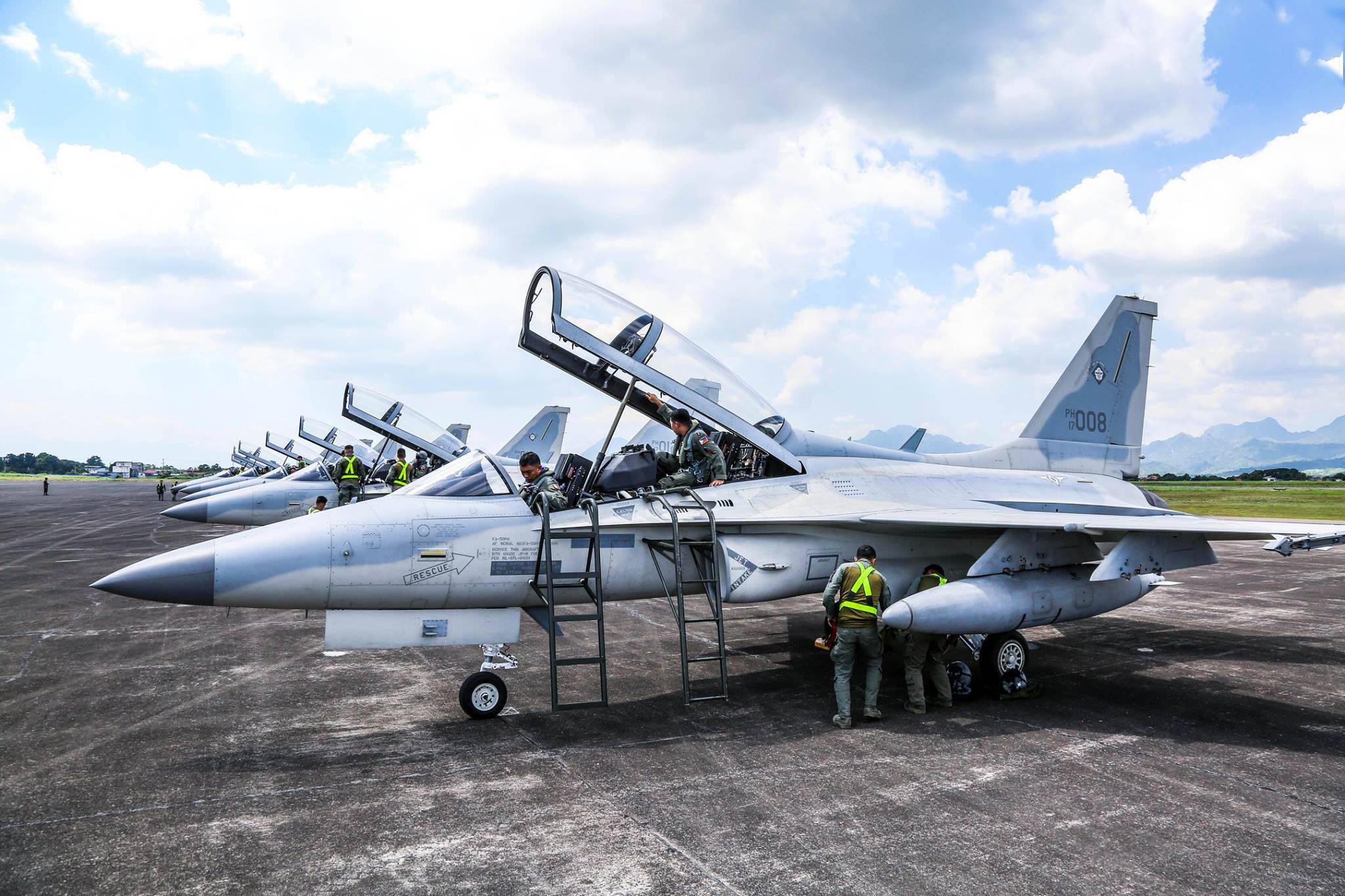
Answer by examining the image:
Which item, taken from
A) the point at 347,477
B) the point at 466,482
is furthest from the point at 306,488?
the point at 466,482

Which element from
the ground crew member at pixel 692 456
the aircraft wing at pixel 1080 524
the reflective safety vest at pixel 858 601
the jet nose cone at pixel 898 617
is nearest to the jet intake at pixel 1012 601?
the jet nose cone at pixel 898 617

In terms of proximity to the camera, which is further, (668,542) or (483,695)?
(668,542)

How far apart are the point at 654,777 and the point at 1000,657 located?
4.07 meters

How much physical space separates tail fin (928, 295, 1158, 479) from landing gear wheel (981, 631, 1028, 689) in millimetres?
3221

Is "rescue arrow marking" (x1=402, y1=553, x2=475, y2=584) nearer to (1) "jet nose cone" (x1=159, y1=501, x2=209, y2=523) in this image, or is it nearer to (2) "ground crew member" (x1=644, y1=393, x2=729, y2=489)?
(2) "ground crew member" (x1=644, y1=393, x2=729, y2=489)

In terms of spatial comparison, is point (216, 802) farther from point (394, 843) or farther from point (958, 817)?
point (958, 817)

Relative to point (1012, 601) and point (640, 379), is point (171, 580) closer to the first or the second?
point (640, 379)

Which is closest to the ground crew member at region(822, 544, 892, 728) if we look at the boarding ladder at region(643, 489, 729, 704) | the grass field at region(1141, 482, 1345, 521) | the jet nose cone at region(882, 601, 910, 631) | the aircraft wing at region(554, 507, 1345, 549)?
the jet nose cone at region(882, 601, 910, 631)

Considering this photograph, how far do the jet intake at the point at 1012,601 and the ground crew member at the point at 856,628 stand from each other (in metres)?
0.18

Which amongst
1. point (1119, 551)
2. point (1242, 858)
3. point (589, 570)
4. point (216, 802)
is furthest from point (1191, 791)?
point (216, 802)

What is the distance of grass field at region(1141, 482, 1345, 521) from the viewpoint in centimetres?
3384

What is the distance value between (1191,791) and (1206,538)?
Result: 3.42m

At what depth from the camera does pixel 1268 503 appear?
139 feet

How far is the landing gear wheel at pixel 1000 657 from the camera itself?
7770 millimetres
